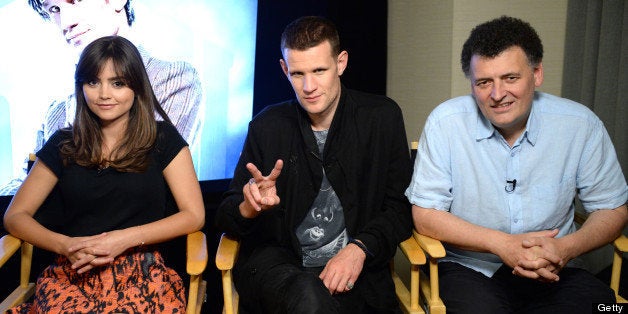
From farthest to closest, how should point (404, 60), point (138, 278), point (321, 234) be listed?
point (404, 60) → point (321, 234) → point (138, 278)

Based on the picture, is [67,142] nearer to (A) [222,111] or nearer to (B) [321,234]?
(B) [321,234]

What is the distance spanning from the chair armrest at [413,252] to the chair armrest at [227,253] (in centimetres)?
60

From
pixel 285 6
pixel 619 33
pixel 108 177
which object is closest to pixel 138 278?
pixel 108 177

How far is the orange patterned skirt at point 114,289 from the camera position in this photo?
2.12 meters

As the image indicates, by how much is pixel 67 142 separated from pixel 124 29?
3.46 ft

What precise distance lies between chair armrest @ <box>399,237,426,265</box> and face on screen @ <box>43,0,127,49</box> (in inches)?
74.1

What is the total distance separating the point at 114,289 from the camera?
2.21 meters

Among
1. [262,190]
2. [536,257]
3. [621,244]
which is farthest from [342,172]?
[621,244]

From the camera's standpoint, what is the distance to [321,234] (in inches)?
95.9

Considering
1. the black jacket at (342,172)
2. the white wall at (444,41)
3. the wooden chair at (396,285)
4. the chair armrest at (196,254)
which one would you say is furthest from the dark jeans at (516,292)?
the white wall at (444,41)

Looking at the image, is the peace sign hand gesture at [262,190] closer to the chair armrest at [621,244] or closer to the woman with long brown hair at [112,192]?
the woman with long brown hair at [112,192]

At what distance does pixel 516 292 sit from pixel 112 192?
1.50m

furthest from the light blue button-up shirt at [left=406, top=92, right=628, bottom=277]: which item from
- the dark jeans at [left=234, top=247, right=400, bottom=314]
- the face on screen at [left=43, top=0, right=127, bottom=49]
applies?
the face on screen at [left=43, top=0, right=127, bottom=49]

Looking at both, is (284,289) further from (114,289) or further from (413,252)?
(114,289)
